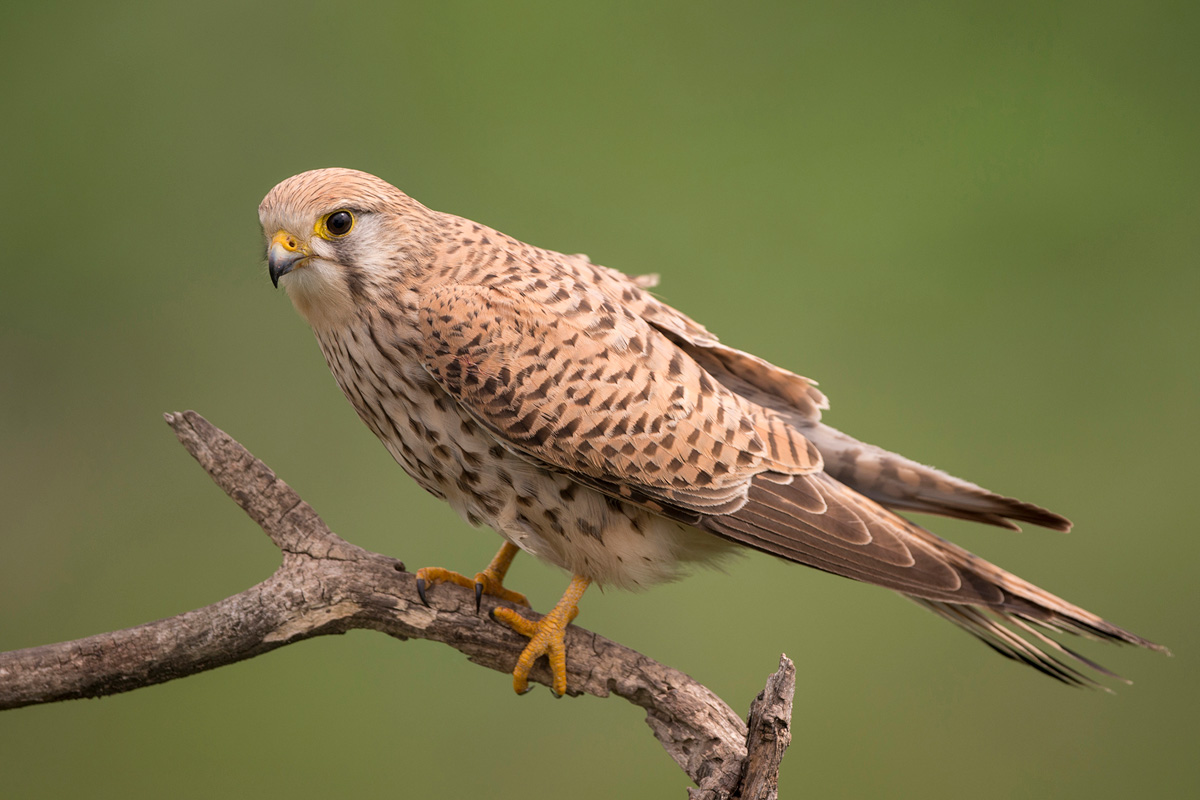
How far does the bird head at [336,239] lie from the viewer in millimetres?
2012

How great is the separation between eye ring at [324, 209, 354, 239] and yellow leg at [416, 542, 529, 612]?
75 centimetres

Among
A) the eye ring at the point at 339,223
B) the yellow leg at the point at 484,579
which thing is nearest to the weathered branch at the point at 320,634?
the yellow leg at the point at 484,579

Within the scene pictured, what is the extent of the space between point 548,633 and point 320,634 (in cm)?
49

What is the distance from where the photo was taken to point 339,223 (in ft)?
6.73

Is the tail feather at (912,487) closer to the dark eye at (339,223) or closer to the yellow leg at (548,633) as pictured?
the yellow leg at (548,633)

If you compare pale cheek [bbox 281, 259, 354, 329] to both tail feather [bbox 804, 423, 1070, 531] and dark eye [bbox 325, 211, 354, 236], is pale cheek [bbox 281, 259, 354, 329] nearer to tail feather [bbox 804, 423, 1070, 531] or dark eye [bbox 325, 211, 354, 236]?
dark eye [bbox 325, 211, 354, 236]

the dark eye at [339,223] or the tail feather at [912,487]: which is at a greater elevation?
the tail feather at [912,487]

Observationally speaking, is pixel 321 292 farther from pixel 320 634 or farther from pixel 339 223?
pixel 320 634

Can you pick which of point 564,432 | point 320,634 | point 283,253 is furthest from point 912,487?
point 283,253

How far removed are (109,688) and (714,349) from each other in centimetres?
149

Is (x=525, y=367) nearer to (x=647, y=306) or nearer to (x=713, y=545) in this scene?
(x=647, y=306)

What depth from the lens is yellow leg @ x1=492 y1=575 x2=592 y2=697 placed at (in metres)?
2.23

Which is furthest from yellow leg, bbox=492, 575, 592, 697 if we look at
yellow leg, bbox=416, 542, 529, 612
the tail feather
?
the tail feather

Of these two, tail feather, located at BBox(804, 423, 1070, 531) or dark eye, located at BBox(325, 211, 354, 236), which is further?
tail feather, located at BBox(804, 423, 1070, 531)
